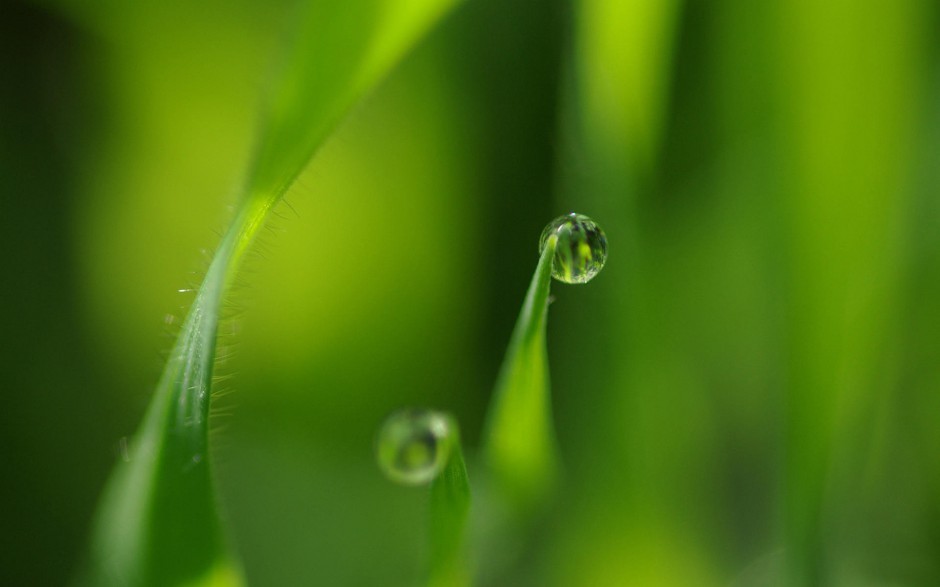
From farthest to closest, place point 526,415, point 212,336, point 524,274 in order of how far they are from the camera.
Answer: point 524,274
point 526,415
point 212,336

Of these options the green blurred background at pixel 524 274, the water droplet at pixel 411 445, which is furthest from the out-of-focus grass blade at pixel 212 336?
the green blurred background at pixel 524 274

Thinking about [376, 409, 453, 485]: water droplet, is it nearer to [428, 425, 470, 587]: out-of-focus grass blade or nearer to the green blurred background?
[428, 425, 470, 587]: out-of-focus grass blade

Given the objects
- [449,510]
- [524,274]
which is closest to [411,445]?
[449,510]

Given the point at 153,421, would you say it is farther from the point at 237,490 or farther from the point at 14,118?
the point at 14,118

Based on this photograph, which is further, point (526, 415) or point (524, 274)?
point (524, 274)

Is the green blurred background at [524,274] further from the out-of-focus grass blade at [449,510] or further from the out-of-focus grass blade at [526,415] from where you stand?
the out-of-focus grass blade at [449,510]

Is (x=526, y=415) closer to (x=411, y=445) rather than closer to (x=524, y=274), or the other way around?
(x=411, y=445)

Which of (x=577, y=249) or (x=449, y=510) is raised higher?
(x=577, y=249)
